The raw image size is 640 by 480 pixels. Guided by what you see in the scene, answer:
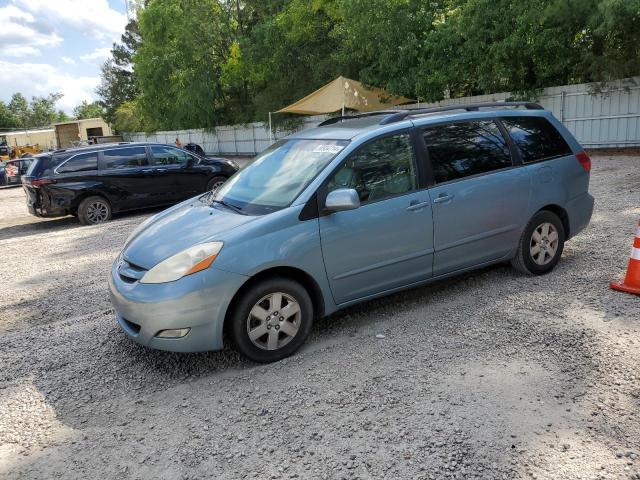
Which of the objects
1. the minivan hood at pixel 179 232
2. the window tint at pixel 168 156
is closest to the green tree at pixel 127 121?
the window tint at pixel 168 156

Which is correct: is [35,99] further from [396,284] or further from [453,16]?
[396,284]

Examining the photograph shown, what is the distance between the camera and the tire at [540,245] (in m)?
5.04

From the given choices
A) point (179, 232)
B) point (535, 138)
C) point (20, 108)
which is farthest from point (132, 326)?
point (20, 108)

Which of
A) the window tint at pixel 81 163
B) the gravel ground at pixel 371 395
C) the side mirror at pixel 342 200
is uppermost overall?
the window tint at pixel 81 163

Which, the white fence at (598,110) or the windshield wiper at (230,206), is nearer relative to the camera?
the windshield wiper at (230,206)

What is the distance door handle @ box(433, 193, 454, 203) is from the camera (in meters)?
4.40

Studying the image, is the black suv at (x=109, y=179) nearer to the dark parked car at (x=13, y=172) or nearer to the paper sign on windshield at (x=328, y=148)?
the paper sign on windshield at (x=328, y=148)

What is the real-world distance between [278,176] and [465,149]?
1732 millimetres

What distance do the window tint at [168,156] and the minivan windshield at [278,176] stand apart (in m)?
6.94

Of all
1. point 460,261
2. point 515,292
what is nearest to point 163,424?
point 460,261

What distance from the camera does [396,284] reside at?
14.2ft

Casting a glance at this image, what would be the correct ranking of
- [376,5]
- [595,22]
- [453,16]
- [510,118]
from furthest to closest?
1. [376,5]
2. [453,16]
3. [595,22]
4. [510,118]

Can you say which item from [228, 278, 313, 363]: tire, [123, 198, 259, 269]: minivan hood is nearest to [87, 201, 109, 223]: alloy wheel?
[123, 198, 259, 269]: minivan hood

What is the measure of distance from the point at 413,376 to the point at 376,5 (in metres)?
17.9
